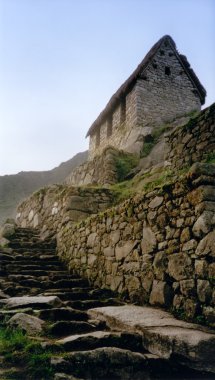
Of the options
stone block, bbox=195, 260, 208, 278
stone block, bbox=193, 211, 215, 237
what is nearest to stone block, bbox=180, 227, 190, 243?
stone block, bbox=193, 211, 215, 237

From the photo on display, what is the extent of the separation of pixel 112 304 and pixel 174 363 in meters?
2.01

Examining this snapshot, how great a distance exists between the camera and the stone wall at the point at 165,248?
3.70m

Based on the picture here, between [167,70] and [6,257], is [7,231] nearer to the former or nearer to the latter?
[6,257]

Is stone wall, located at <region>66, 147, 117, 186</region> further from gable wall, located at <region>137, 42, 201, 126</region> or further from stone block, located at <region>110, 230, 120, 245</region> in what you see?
stone block, located at <region>110, 230, 120, 245</region>

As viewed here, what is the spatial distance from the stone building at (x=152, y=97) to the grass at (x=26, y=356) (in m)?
12.0

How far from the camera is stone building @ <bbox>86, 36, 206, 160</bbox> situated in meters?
15.8

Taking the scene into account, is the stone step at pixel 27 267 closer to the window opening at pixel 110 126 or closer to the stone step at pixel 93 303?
the stone step at pixel 93 303

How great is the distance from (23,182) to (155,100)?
2390cm

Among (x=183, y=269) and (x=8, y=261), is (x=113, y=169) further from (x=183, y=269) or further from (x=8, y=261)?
(x=183, y=269)

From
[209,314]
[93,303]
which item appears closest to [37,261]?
[93,303]

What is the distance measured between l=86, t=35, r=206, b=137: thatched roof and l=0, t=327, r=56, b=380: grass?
14.9 metres

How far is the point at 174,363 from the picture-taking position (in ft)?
9.95

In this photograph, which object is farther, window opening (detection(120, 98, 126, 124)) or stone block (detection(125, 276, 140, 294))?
window opening (detection(120, 98, 126, 124))

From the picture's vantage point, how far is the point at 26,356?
2900 mm
